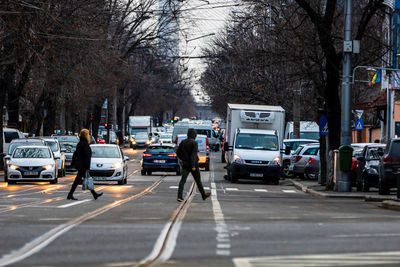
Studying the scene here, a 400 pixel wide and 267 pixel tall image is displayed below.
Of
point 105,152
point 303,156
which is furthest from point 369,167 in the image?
point 303,156

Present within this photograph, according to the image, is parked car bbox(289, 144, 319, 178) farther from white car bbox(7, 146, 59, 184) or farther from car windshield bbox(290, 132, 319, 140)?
car windshield bbox(290, 132, 319, 140)

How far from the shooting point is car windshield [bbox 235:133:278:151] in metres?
37.8

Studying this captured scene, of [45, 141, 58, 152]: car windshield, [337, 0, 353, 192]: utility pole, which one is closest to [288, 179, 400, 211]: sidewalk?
[337, 0, 353, 192]: utility pole

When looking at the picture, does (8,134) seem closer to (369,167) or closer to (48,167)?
(48,167)

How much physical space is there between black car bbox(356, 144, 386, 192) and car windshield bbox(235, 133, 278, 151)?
7.92 meters

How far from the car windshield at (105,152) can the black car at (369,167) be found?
9.78 m

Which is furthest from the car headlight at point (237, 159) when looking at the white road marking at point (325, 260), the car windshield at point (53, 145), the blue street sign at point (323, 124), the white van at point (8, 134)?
the white road marking at point (325, 260)

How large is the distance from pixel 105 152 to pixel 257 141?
259 inches

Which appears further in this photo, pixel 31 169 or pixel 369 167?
pixel 31 169

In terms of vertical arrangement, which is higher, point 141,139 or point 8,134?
point 141,139

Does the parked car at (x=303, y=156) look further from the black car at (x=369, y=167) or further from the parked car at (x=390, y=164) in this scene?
the parked car at (x=390, y=164)

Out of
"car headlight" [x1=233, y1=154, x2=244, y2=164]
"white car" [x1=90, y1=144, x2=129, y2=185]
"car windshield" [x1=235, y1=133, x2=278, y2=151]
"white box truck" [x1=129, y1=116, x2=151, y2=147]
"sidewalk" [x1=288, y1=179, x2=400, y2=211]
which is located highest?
"white box truck" [x1=129, y1=116, x2=151, y2=147]

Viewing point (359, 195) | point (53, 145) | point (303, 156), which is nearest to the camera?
point (359, 195)

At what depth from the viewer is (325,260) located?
9883 mm
